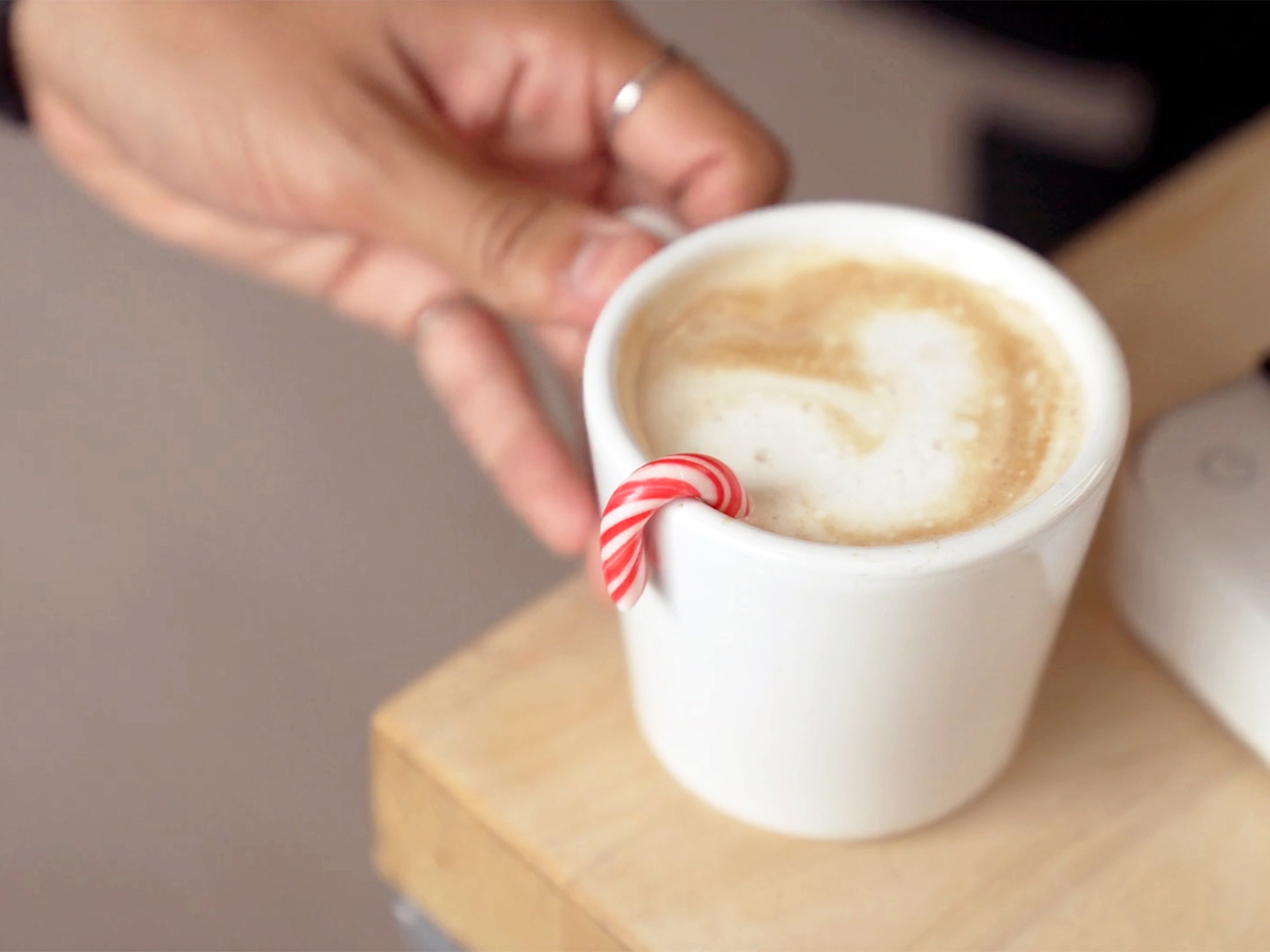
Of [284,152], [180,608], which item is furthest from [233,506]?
[284,152]

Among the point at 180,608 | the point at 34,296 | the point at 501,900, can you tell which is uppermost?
the point at 501,900

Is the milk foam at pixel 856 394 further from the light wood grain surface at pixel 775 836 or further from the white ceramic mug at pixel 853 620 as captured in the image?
the light wood grain surface at pixel 775 836

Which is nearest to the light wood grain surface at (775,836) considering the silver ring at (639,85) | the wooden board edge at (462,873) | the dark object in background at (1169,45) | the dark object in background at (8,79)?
the wooden board edge at (462,873)

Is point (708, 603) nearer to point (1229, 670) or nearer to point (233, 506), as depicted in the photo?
point (1229, 670)

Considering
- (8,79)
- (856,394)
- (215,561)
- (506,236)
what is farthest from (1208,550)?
(215,561)

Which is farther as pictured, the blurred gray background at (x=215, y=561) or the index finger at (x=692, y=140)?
the blurred gray background at (x=215, y=561)

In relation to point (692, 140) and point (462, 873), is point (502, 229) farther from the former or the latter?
point (462, 873)
